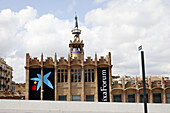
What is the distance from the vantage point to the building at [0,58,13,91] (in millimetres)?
74188

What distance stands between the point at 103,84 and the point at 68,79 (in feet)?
21.9

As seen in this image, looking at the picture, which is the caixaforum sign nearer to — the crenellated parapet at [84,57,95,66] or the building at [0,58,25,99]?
the crenellated parapet at [84,57,95,66]

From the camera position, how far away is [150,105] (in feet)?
76.4

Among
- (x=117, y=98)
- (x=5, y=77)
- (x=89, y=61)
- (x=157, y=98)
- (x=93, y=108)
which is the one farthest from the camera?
(x=5, y=77)

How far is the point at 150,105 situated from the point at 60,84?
19.2 meters

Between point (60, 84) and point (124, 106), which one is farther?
point (60, 84)

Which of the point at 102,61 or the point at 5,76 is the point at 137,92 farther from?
the point at 5,76

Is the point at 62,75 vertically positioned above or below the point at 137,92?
above

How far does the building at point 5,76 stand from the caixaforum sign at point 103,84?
48.4 m

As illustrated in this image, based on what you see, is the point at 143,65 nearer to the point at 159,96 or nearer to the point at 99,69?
the point at 99,69

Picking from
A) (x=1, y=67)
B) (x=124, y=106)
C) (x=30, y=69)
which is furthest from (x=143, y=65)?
(x=1, y=67)

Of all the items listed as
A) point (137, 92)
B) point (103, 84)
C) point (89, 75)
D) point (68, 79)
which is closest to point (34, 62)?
point (68, 79)

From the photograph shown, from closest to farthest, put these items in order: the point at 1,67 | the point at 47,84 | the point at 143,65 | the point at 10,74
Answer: the point at 143,65
the point at 47,84
the point at 1,67
the point at 10,74

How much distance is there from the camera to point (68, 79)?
38062 mm
